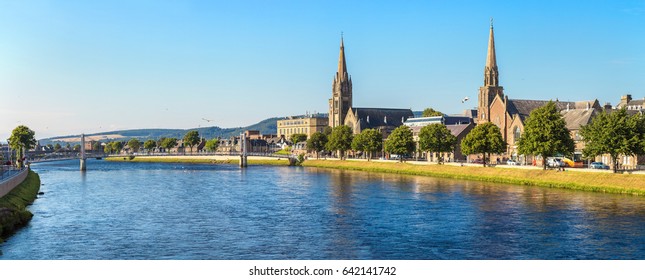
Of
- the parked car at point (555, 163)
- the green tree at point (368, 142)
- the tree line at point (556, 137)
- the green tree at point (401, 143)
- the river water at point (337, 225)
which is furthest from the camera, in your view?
the green tree at point (368, 142)

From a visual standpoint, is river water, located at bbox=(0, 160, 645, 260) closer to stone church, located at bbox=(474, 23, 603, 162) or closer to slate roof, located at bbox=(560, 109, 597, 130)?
slate roof, located at bbox=(560, 109, 597, 130)

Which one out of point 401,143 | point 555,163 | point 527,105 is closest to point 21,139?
point 401,143

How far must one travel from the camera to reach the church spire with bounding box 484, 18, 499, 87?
174250 millimetres

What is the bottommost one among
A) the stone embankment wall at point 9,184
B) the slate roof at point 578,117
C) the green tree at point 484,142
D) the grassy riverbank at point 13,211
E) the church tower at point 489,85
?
the grassy riverbank at point 13,211

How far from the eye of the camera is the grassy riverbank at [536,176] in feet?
271

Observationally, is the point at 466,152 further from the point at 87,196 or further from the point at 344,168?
the point at 87,196

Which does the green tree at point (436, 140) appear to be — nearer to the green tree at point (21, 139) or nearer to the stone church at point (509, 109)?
the stone church at point (509, 109)

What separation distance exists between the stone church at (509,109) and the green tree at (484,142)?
7979 millimetres

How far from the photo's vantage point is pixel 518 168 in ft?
356

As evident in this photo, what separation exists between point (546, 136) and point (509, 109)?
58.4 metres

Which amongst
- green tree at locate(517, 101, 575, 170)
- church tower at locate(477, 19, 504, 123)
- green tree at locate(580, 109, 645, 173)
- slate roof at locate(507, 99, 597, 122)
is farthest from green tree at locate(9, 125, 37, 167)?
green tree at locate(580, 109, 645, 173)

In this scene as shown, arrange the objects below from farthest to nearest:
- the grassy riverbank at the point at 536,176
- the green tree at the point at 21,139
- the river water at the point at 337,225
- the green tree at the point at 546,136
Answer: the green tree at the point at 21,139, the green tree at the point at 546,136, the grassy riverbank at the point at 536,176, the river water at the point at 337,225

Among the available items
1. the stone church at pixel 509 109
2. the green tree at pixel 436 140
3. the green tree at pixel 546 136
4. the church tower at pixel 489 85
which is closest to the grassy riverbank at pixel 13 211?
the green tree at pixel 546 136

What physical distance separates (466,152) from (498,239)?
7923 cm
